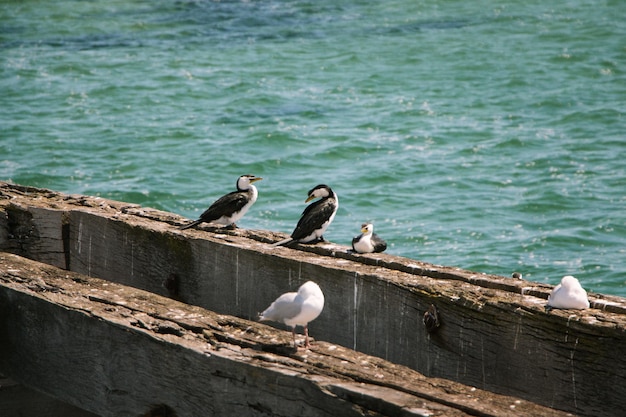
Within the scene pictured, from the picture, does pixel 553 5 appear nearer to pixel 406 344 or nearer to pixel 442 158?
pixel 442 158

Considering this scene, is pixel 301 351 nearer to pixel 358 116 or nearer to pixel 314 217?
pixel 314 217

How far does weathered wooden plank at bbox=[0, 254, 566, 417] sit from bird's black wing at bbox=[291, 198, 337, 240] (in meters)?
1.66

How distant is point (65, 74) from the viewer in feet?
81.3

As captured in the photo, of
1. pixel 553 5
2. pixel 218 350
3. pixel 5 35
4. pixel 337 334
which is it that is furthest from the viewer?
pixel 553 5

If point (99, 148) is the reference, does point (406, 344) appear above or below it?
above

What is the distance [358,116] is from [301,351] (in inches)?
703

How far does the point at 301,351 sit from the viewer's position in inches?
136

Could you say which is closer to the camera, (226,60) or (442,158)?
(442,158)

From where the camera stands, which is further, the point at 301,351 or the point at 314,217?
the point at 314,217

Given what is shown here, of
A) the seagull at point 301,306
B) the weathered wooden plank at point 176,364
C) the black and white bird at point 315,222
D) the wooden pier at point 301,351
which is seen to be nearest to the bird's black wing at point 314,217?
the black and white bird at point 315,222

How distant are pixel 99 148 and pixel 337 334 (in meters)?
15.9

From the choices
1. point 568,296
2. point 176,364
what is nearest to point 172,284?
point 176,364

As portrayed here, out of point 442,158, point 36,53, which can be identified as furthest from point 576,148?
point 36,53

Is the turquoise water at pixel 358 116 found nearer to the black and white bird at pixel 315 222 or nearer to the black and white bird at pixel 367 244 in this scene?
the black and white bird at pixel 315 222
